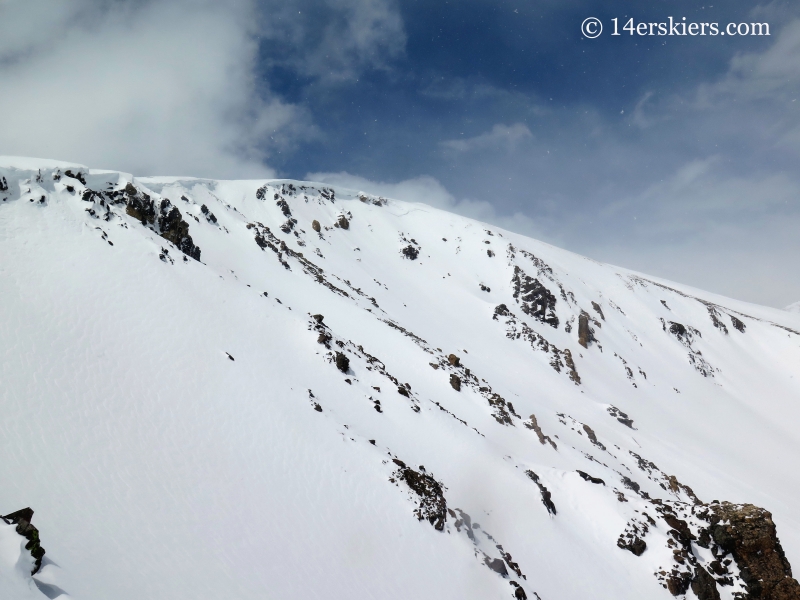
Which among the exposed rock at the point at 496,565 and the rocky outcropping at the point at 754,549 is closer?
the exposed rock at the point at 496,565

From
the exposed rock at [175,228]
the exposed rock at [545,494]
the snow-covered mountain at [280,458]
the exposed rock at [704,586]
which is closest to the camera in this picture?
the snow-covered mountain at [280,458]

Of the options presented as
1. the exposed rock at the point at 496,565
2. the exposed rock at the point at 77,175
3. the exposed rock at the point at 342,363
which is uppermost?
the exposed rock at the point at 77,175

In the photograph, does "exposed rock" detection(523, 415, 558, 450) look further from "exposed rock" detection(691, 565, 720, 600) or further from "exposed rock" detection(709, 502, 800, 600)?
"exposed rock" detection(691, 565, 720, 600)

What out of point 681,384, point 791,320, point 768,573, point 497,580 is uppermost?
point 791,320

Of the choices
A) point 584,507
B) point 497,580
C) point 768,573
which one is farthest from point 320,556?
point 768,573

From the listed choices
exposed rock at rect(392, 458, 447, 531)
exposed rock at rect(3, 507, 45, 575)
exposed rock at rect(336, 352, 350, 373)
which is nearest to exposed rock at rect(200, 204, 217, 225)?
exposed rock at rect(336, 352, 350, 373)

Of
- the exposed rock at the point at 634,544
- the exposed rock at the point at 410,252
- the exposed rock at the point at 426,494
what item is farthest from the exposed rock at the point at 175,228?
the exposed rock at the point at 410,252

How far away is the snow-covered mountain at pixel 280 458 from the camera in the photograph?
922 centimetres

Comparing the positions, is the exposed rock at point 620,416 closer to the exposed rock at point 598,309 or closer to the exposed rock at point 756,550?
the exposed rock at point 756,550

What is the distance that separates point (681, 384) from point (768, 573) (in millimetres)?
55532

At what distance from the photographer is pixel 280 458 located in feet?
45.8

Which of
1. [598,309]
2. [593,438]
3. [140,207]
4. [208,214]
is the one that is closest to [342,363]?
[140,207]

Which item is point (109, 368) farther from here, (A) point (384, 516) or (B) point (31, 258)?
(A) point (384, 516)

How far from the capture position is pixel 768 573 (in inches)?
582
